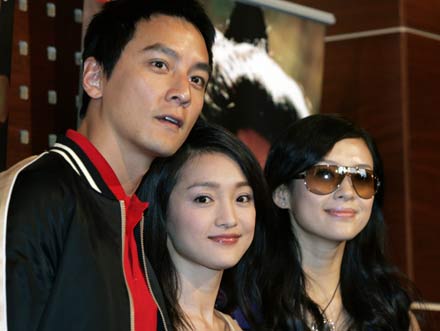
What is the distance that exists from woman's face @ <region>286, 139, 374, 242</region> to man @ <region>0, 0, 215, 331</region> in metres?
1.02

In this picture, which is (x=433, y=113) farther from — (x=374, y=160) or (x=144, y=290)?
(x=144, y=290)

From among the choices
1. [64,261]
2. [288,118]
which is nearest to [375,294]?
[288,118]

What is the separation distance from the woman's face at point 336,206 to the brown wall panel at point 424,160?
4.19 ft

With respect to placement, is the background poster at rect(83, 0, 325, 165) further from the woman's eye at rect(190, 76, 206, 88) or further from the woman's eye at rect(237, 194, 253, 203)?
the woman's eye at rect(190, 76, 206, 88)

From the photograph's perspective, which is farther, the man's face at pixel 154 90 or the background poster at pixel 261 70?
the background poster at pixel 261 70

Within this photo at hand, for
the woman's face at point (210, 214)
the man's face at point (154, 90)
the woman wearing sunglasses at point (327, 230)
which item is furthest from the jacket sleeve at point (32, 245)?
the woman wearing sunglasses at point (327, 230)

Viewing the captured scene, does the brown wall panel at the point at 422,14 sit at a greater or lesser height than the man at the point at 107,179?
greater

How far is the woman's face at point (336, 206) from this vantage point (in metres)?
3.58

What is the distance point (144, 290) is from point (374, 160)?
59.4 inches

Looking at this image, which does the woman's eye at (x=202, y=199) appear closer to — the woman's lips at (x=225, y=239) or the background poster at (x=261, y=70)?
the woman's lips at (x=225, y=239)

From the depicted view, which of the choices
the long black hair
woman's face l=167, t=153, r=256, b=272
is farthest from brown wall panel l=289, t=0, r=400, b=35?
woman's face l=167, t=153, r=256, b=272

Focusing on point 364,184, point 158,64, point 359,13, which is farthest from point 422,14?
point 158,64

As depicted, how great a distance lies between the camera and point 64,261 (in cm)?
217

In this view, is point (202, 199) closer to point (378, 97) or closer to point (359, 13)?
point (378, 97)
